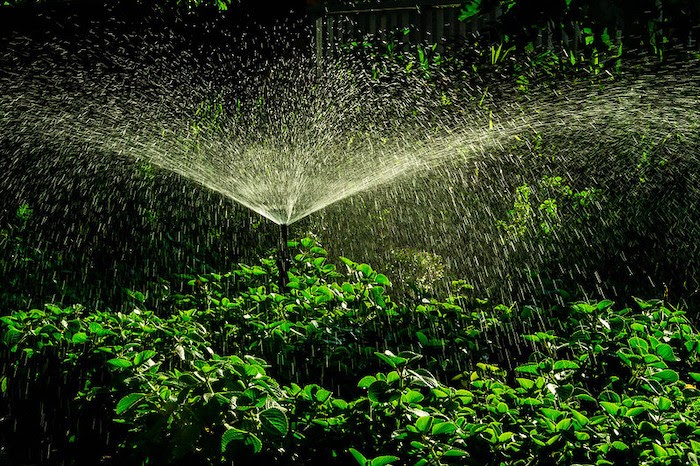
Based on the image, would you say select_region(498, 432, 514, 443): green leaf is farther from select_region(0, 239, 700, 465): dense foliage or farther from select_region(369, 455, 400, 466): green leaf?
select_region(369, 455, 400, 466): green leaf

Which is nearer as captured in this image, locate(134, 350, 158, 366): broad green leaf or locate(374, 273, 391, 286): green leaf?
locate(134, 350, 158, 366): broad green leaf

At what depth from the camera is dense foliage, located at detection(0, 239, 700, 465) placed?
65.9 inches

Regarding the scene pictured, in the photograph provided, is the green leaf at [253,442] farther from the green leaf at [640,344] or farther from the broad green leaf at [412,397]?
the green leaf at [640,344]

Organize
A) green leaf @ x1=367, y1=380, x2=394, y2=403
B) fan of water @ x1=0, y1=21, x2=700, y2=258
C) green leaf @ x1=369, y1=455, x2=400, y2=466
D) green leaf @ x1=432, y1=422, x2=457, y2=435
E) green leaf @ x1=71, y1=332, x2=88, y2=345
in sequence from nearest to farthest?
green leaf @ x1=369, y1=455, x2=400, y2=466
green leaf @ x1=432, y1=422, x2=457, y2=435
green leaf @ x1=367, y1=380, x2=394, y2=403
green leaf @ x1=71, y1=332, x2=88, y2=345
fan of water @ x1=0, y1=21, x2=700, y2=258

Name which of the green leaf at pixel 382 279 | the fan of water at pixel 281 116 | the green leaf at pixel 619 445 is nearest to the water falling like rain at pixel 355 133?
the fan of water at pixel 281 116

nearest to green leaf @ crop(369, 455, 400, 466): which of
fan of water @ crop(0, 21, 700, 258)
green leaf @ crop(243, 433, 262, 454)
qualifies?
green leaf @ crop(243, 433, 262, 454)

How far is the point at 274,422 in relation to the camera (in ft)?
5.34

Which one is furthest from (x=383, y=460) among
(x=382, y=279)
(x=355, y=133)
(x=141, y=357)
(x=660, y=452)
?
(x=355, y=133)

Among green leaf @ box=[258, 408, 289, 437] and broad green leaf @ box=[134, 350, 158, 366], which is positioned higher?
green leaf @ box=[258, 408, 289, 437]

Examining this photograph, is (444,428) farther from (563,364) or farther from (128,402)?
(128,402)

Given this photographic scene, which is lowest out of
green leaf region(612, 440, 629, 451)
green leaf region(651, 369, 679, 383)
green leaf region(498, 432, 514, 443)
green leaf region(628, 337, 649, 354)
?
green leaf region(628, 337, 649, 354)

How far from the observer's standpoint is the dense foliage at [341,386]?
5.49ft

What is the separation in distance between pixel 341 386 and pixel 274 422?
88 centimetres

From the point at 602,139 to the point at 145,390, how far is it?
192 inches
